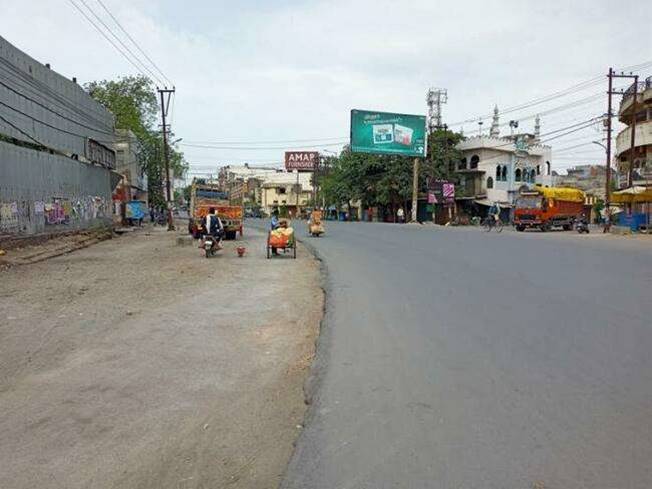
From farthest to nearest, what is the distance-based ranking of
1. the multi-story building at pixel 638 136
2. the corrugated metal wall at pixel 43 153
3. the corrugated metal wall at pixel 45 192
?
the multi-story building at pixel 638 136 < the corrugated metal wall at pixel 43 153 < the corrugated metal wall at pixel 45 192

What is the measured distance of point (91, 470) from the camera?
3881mm

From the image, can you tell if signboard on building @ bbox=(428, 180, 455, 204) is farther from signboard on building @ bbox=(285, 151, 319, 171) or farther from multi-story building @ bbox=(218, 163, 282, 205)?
multi-story building @ bbox=(218, 163, 282, 205)

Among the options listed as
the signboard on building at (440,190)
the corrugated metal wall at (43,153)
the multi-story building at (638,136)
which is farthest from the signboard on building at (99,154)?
the multi-story building at (638,136)

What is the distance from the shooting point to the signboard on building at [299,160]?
102 metres

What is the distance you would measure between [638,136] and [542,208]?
9900 millimetres

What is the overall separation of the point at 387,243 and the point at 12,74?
15.7 m

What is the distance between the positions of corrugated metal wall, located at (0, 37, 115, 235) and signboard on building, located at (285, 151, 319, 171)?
66815 millimetres

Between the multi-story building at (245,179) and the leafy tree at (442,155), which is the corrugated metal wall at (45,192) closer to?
the leafy tree at (442,155)

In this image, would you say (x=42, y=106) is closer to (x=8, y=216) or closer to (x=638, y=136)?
(x=8, y=216)

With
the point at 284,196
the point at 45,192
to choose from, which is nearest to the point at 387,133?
the point at 45,192

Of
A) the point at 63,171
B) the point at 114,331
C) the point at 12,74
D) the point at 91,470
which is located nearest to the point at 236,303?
the point at 114,331

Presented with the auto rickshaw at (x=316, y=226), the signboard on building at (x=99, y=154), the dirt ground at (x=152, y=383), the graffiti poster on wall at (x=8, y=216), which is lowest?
→ the dirt ground at (x=152, y=383)

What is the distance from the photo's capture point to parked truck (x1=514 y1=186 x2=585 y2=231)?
41375 mm

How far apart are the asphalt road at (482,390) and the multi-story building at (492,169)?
52850 millimetres
